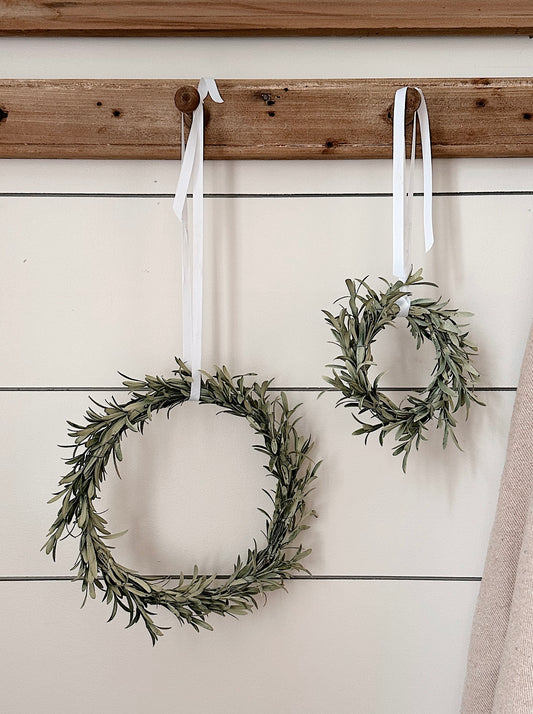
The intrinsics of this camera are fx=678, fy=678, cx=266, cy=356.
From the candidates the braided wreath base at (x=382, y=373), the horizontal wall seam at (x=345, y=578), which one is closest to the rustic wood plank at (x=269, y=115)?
the braided wreath base at (x=382, y=373)

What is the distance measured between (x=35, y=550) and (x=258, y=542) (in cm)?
20

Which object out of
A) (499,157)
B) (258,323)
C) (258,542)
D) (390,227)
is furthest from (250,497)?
(499,157)

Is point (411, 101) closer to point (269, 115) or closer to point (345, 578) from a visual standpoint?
point (269, 115)

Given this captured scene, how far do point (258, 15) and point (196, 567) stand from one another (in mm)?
475

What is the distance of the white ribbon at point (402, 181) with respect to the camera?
55 centimetres

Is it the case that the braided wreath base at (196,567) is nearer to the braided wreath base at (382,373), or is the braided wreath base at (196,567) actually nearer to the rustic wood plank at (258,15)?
the braided wreath base at (382,373)

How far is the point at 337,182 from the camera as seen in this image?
609 millimetres

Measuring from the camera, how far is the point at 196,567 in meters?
0.57

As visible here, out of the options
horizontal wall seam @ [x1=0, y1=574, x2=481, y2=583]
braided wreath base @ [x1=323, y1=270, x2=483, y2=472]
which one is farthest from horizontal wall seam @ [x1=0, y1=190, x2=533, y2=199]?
horizontal wall seam @ [x1=0, y1=574, x2=481, y2=583]

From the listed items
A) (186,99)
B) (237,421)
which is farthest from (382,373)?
(186,99)

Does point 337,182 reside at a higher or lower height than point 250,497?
higher

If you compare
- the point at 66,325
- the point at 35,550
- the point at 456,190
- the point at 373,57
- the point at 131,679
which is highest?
the point at 373,57

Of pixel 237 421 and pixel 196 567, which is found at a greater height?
pixel 237 421

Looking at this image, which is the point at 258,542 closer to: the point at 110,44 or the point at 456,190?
the point at 456,190
